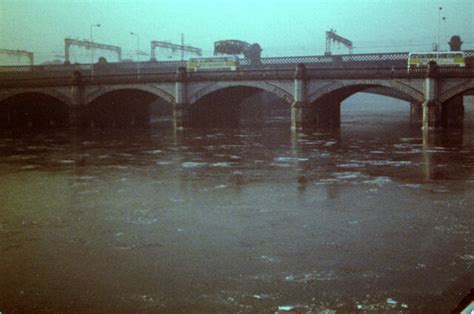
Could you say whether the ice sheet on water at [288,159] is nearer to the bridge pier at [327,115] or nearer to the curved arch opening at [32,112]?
the bridge pier at [327,115]

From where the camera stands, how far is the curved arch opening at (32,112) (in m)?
61.8

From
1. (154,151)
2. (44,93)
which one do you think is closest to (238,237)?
(154,151)

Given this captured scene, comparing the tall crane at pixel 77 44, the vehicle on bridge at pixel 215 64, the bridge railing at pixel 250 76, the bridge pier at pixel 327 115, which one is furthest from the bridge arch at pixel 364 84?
the tall crane at pixel 77 44

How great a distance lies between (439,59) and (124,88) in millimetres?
32091

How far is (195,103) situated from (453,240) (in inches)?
1793

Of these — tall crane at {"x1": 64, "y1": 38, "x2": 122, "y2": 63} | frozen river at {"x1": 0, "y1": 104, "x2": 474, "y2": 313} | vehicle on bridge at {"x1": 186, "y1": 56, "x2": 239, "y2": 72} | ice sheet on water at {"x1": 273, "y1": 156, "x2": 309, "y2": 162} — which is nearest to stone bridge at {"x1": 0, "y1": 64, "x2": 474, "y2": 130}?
vehicle on bridge at {"x1": 186, "y1": 56, "x2": 239, "y2": 72}

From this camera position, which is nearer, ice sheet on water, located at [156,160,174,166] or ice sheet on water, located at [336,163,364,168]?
ice sheet on water, located at [336,163,364,168]

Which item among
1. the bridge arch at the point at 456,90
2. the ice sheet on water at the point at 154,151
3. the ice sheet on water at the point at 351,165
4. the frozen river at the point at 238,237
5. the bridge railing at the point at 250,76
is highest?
the bridge railing at the point at 250,76

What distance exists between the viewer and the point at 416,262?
10.0m

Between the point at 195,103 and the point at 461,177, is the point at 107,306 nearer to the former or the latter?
the point at 461,177

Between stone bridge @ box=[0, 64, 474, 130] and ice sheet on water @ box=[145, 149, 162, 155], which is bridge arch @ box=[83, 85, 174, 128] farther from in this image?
ice sheet on water @ box=[145, 149, 162, 155]

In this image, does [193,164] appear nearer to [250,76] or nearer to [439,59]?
[250,76]

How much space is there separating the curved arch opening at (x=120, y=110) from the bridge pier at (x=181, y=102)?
6.18 meters

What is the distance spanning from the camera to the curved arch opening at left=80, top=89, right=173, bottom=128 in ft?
196
